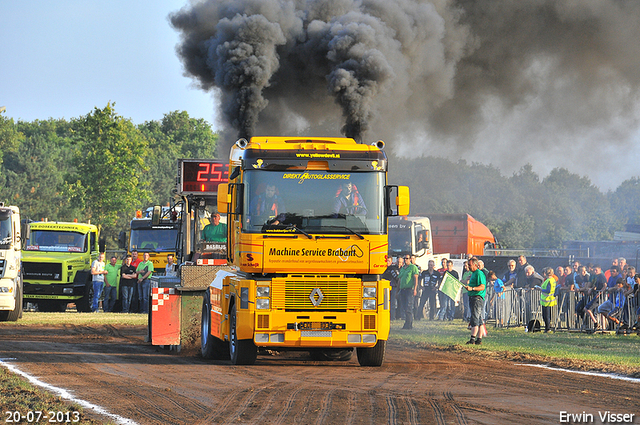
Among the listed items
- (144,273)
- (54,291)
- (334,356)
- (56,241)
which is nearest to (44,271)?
(54,291)

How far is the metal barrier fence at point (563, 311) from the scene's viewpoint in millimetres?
18922

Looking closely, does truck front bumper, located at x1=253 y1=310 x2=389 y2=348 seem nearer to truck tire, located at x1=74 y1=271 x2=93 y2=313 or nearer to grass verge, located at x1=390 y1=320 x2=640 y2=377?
grass verge, located at x1=390 y1=320 x2=640 y2=377

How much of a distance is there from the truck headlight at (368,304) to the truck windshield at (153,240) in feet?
53.9

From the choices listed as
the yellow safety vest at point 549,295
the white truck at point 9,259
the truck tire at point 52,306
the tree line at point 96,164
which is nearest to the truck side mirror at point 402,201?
the yellow safety vest at point 549,295

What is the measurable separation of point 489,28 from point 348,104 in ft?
23.8

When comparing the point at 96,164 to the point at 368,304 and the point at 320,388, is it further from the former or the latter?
the point at 320,388

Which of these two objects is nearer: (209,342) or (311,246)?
(311,246)

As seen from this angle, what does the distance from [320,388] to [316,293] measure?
202cm

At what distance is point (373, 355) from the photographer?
41.0 ft

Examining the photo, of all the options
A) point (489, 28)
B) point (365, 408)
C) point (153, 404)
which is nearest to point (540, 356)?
point (365, 408)

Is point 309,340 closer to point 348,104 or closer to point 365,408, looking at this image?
point 365,408

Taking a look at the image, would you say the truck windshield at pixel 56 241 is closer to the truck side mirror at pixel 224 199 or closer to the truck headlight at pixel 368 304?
the truck side mirror at pixel 224 199

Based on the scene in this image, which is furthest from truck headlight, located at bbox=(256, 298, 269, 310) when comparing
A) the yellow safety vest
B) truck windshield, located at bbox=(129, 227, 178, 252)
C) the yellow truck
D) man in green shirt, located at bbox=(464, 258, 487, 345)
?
truck windshield, located at bbox=(129, 227, 178, 252)

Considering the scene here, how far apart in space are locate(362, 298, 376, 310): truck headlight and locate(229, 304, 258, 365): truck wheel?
1.71m
